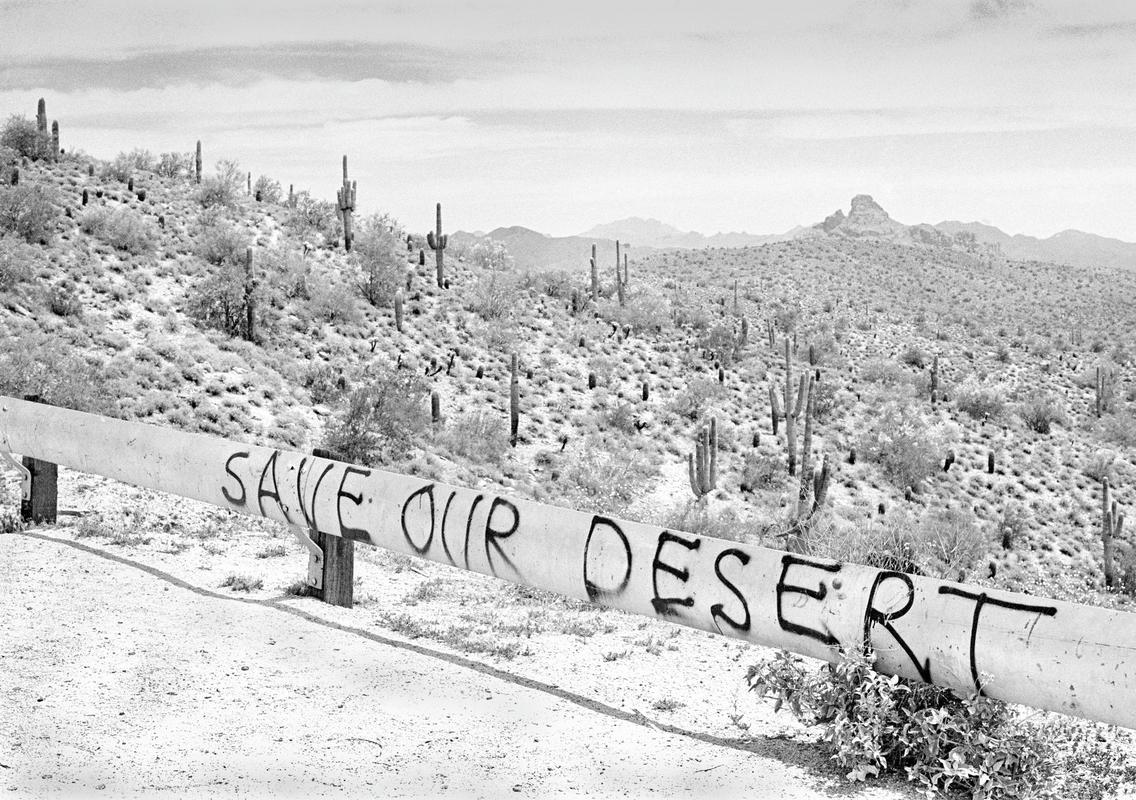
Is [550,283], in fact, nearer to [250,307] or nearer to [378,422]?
[250,307]

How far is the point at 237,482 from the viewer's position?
23.7 feet

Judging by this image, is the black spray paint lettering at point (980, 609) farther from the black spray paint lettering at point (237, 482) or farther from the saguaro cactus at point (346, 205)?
the saguaro cactus at point (346, 205)

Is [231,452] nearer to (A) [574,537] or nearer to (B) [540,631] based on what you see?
(B) [540,631]

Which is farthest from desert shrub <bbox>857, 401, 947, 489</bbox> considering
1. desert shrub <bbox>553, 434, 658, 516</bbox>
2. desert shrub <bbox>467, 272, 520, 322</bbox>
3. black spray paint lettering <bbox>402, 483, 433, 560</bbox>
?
black spray paint lettering <bbox>402, 483, 433, 560</bbox>

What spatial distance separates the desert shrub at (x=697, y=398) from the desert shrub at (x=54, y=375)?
18.6 m

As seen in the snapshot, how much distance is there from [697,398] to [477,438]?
447 inches

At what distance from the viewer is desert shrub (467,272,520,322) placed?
41.3 meters

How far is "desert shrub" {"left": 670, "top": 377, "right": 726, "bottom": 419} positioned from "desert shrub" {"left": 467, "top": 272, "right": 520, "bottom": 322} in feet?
24.8

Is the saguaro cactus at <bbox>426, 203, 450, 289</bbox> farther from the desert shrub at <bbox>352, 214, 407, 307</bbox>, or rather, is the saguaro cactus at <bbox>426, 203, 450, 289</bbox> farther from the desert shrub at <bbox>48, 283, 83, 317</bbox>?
the desert shrub at <bbox>48, 283, 83, 317</bbox>

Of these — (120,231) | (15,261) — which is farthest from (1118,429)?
(15,261)

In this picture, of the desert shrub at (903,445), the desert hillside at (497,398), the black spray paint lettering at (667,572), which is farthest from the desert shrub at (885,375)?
the black spray paint lettering at (667,572)

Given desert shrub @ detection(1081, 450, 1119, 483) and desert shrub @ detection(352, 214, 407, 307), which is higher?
→ desert shrub @ detection(352, 214, 407, 307)

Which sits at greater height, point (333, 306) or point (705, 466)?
point (333, 306)

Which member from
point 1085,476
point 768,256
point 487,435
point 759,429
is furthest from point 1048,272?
point 487,435
